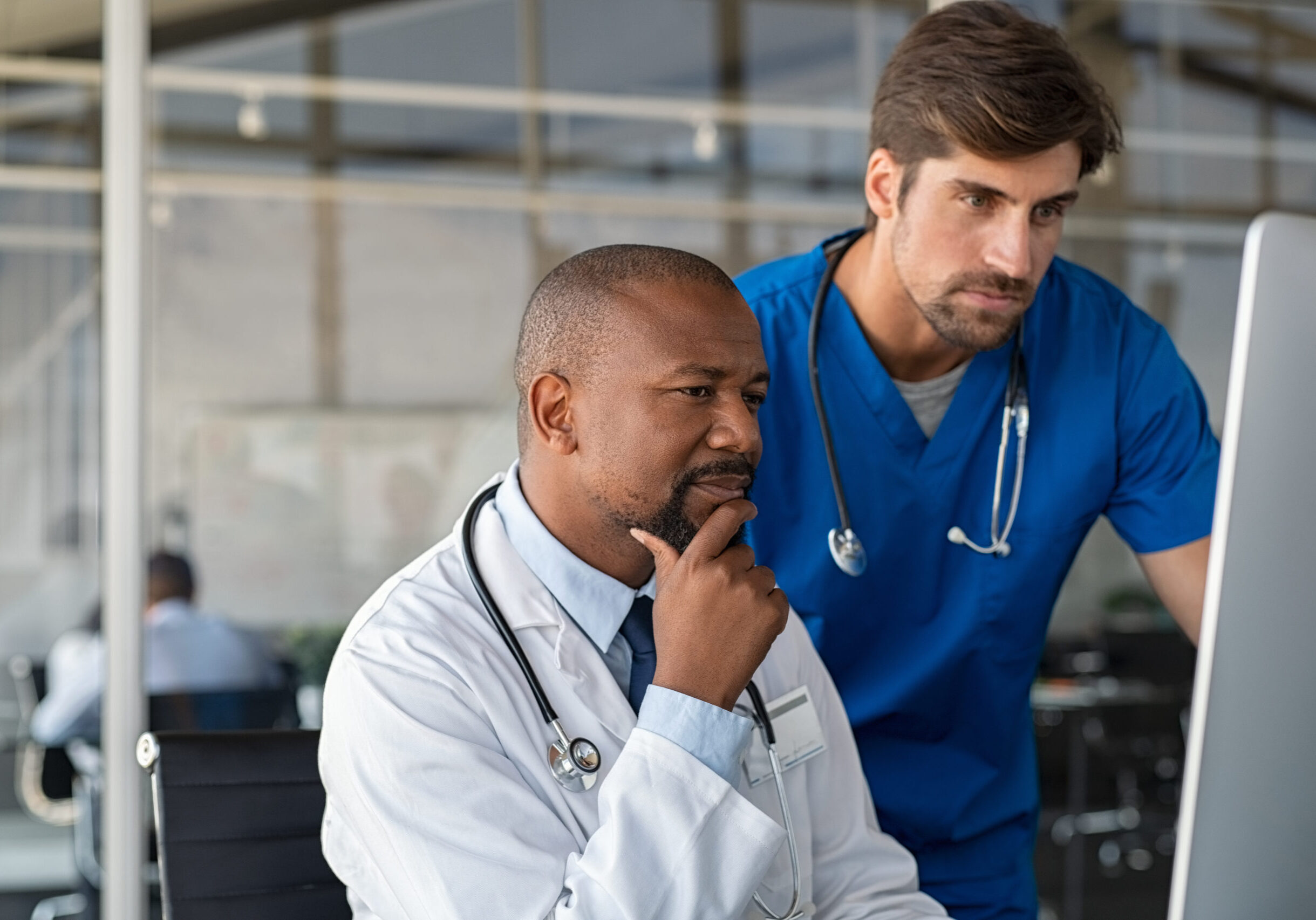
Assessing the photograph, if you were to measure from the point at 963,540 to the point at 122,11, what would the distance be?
7.16 ft

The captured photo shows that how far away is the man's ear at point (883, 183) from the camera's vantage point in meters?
1.53

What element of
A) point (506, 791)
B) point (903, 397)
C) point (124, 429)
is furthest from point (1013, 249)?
point (124, 429)

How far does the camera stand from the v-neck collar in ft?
5.28

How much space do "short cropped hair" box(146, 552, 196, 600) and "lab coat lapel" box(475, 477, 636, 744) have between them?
2.42 meters

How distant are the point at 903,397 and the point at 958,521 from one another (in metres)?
0.16

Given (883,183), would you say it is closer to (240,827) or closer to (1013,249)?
(1013,249)

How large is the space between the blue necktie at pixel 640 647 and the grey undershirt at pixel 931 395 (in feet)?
1.69

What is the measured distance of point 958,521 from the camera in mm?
1598

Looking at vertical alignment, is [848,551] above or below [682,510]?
below

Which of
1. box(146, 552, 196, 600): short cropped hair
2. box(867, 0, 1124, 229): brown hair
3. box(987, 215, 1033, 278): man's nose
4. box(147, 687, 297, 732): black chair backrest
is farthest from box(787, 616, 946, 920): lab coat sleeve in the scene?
box(146, 552, 196, 600): short cropped hair

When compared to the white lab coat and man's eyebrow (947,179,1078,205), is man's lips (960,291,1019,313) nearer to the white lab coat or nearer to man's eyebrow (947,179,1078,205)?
man's eyebrow (947,179,1078,205)

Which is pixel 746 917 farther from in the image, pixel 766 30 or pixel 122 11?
pixel 766 30

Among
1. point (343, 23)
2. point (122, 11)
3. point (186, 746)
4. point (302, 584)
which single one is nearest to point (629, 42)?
point (343, 23)

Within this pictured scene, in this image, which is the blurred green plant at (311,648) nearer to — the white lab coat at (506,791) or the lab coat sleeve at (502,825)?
the white lab coat at (506,791)
